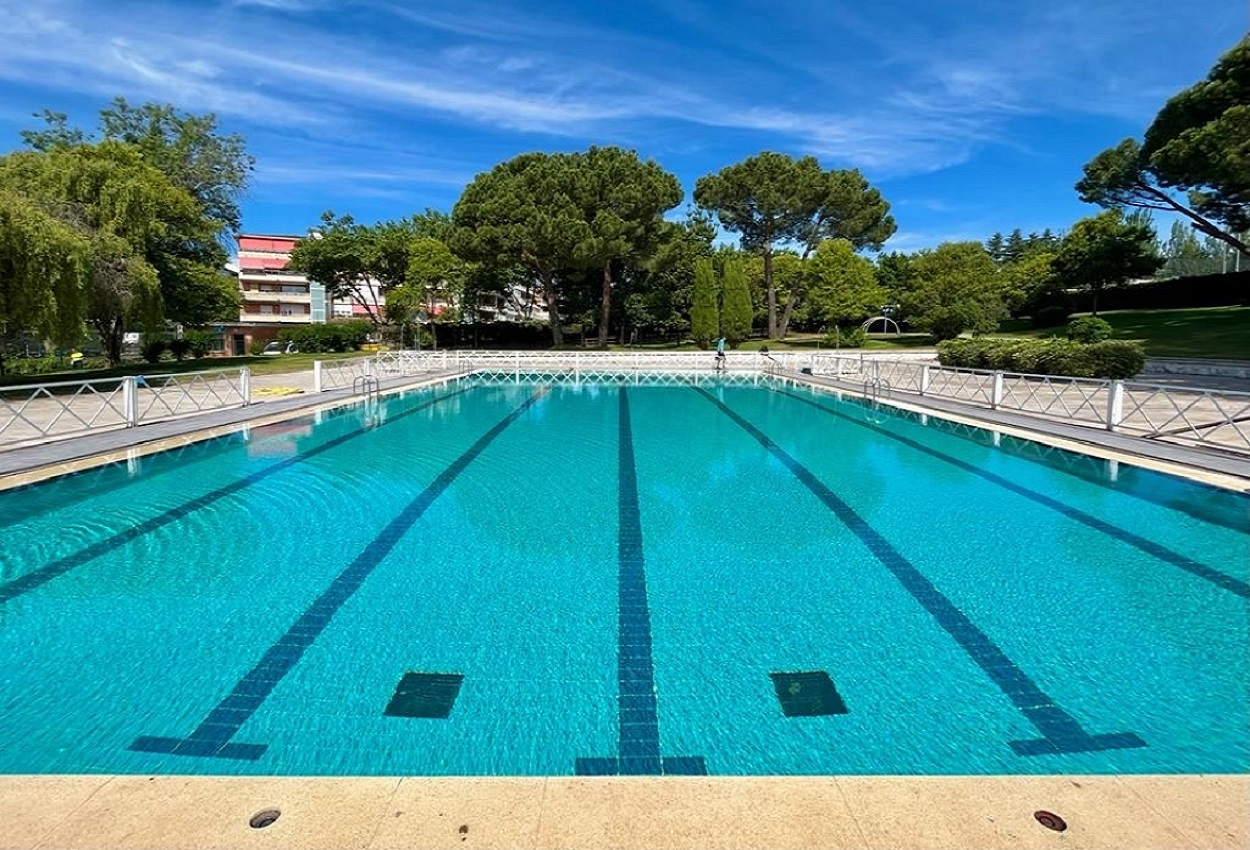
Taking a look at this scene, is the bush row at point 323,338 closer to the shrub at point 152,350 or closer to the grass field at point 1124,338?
the grass field at point 1124,338

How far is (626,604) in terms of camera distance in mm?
4676

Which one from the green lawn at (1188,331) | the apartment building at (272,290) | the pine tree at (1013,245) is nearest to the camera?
the green lawn at (1188,331)

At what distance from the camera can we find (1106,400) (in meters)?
12.4

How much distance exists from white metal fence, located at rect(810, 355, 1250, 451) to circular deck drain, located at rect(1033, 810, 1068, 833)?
29.0ft

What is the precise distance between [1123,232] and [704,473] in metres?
37.8

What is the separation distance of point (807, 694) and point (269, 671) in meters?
2.92

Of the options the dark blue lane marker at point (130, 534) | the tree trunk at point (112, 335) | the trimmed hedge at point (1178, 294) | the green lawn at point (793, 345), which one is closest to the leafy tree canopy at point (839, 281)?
the green lawn at point (793, 345)

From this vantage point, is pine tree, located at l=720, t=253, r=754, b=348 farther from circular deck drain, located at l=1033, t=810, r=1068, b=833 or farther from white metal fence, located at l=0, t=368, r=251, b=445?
circular deck drain, located at l=1033, t=810, r=1068, b=833

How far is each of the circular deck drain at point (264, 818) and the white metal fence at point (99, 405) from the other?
919 cm

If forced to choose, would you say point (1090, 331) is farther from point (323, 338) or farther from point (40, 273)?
point (323, 338)

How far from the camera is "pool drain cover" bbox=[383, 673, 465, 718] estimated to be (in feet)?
10.7

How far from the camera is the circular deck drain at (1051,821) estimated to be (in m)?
2.14

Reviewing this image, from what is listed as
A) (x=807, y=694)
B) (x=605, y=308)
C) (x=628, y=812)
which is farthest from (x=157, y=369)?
(x=628, y=812)

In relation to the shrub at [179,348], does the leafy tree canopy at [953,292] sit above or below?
above
